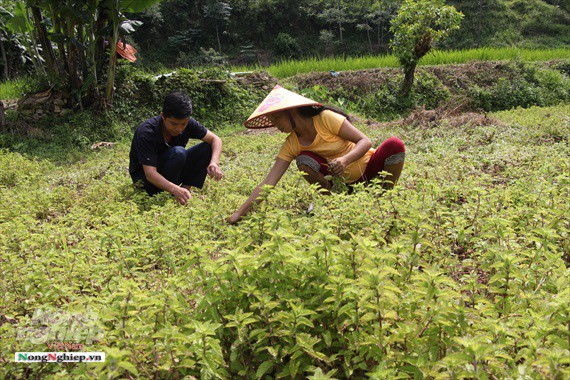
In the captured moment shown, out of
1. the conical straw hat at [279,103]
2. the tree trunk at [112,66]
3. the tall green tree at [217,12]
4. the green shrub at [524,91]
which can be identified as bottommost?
the green shrub at [524,91]

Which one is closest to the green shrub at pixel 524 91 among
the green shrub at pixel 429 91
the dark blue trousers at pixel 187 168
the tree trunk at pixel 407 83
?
the green shrub at pixel 429 91

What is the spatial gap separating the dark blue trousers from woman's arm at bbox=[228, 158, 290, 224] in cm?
124

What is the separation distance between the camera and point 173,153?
14.0ft

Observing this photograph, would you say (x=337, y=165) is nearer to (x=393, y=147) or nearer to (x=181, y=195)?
(x=393, y=147)

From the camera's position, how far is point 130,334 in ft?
5.19

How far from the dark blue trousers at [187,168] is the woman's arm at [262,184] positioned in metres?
1.24

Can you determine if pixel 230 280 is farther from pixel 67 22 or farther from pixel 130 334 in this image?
pixel 67 22

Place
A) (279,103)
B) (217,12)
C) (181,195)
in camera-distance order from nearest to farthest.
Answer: (279,103)
(181,195)
(217,12)

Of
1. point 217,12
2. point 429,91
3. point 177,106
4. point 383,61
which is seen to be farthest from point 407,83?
point 217,12

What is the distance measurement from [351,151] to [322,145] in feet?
0.97

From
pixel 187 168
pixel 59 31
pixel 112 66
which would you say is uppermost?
pixel 59 31

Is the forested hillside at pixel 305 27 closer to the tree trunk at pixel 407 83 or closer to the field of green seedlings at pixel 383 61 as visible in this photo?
the field of green seedlings at pixel 383 61

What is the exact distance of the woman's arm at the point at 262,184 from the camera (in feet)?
10.3

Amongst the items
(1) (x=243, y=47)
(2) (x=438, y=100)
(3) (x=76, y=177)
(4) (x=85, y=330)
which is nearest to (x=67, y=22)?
(3) (x=76, y=177)
